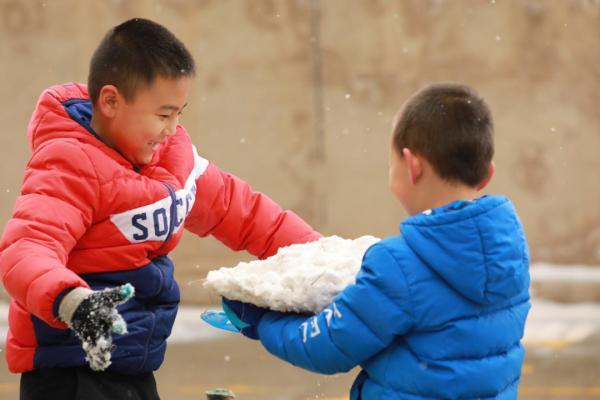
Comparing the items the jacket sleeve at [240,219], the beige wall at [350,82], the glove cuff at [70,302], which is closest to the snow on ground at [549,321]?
the beige wall at [350,82]

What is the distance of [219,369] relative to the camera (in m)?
8.06

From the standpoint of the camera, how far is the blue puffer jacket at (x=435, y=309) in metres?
2.67

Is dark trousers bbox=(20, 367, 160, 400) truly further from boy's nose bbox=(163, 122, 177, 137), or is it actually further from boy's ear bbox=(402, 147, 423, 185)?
boy's ear bbox=(402, 147, 423, 185)

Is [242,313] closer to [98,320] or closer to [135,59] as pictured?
[98,320]

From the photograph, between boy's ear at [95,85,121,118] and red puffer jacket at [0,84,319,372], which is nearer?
red puffer jacket at [0,84,319,372]

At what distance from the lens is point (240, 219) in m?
3.58

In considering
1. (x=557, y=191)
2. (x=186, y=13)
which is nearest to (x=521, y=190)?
(x=557, y=191)

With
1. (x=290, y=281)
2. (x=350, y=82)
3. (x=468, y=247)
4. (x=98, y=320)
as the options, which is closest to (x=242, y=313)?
(x=290, y=281)

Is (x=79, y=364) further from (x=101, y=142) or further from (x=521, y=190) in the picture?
(x=521, y=190)

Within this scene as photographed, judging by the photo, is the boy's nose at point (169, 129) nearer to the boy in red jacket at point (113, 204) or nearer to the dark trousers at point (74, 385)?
the boy in red jacket at point (113, 204)

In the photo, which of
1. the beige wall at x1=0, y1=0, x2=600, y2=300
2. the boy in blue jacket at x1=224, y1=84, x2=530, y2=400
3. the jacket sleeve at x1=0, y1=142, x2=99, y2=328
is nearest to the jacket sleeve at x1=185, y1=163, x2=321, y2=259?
the jacket sleeve at x1=0, y1=142, x2=99, y2=328

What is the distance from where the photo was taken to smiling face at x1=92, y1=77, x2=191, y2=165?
3102 mm

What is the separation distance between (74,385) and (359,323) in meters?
0.89

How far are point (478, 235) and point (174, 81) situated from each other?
0.96 metres
